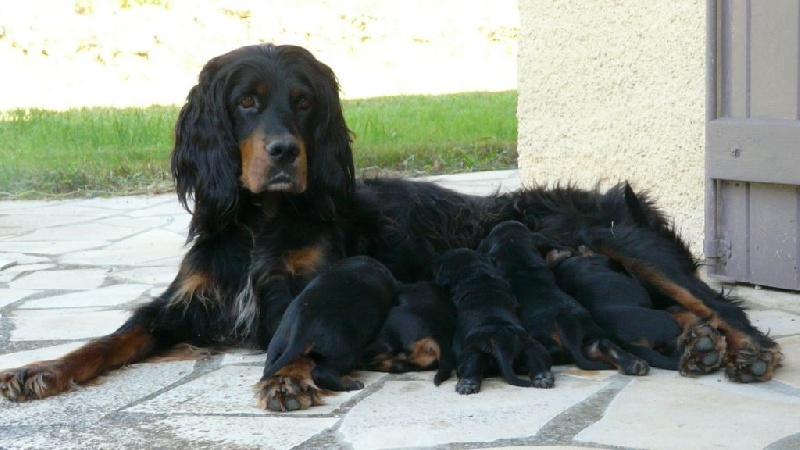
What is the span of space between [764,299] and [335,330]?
202 centimetres

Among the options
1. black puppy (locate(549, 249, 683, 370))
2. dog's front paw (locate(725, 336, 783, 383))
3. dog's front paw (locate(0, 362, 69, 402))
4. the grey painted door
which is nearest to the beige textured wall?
the grey painted door

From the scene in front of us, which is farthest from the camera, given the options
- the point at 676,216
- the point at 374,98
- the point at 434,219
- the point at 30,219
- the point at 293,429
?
the point at 374,98

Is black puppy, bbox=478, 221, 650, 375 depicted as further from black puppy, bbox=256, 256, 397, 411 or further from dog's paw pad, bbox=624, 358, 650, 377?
black puppy, bbox=256, 256, 397, 411

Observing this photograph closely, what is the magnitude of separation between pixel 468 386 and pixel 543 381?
0.23 m

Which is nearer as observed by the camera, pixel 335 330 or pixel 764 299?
pixel 335 330

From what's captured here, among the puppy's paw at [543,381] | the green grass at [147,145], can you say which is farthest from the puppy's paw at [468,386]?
the green grass at [147,145]

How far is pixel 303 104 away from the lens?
3.88 meters

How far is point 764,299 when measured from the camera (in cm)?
455

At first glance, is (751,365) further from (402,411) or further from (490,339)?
(402,411)

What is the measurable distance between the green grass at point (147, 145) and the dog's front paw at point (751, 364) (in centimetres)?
540

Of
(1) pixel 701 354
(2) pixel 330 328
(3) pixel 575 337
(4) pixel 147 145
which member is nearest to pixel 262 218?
(2) pixel 330 328

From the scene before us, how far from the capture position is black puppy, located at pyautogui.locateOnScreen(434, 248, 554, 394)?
3.28m

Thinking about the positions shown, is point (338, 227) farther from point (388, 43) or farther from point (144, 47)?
point (388, 43)

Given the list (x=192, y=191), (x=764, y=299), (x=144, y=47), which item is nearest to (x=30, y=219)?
(x=192, y=191)
